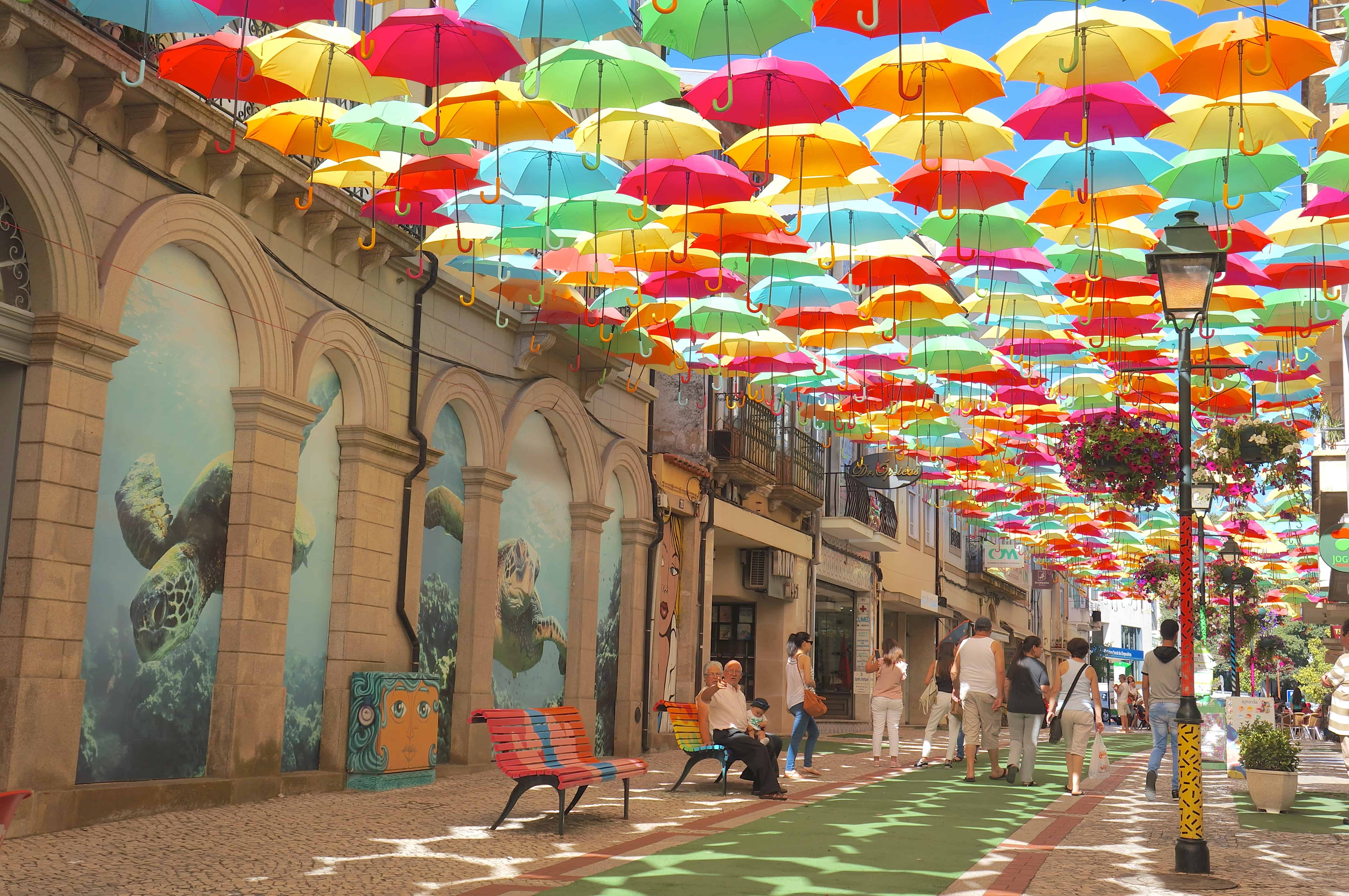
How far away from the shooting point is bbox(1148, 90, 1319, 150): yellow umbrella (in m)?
8.83

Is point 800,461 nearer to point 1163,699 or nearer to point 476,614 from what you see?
point 476,614

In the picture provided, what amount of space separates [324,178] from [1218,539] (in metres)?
30.2

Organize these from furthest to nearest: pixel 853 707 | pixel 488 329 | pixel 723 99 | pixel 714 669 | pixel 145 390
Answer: pixel 853 707
pixel 488 329
pixel 714 669
pixel 145 390
pixel 723 99

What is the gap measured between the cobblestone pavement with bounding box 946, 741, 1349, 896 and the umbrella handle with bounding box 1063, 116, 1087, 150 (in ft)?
15.2

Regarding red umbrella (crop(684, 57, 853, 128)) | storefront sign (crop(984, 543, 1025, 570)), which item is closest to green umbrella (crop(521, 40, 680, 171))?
red umbrella (crop(684, 57, 853, 128))

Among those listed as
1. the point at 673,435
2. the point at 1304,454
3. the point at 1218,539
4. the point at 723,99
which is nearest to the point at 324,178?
the point at 723,99

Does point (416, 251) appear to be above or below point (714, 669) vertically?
above

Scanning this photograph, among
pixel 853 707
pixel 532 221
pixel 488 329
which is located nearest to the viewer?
pixel 532 221

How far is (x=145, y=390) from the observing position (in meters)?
10.4

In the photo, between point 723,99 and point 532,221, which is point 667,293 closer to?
point 532,221

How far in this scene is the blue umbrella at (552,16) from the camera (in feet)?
25.4

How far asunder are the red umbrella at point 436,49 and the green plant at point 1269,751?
30.2ft

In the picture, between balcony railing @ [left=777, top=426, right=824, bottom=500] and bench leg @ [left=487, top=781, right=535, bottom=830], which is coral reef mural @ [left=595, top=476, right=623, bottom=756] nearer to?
balcony railing @ [left=777, top=426, right=824, bottom=500]

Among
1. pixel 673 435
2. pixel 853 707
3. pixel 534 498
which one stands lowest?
pixel 853 707
